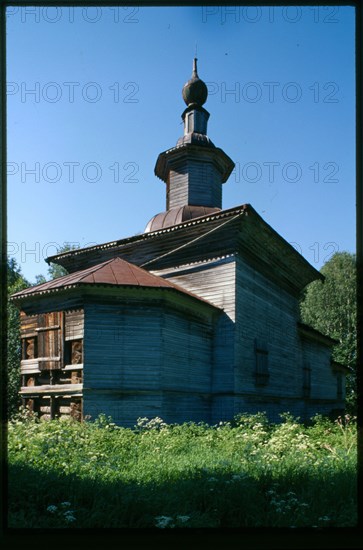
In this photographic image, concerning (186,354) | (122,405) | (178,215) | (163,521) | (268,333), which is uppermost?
(178,215)

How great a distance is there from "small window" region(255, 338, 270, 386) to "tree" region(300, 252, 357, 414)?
14.2m

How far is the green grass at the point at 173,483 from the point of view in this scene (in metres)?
5.00

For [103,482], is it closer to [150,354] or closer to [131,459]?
[131,459]

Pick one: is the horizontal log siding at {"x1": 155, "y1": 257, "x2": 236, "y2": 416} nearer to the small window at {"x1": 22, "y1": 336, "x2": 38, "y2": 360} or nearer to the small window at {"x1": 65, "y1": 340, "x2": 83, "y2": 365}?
the small window at {"x1": 65, "y1": 340, "x2": 83, "y2": 365}

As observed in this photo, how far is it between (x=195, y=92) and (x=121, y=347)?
1331 cm

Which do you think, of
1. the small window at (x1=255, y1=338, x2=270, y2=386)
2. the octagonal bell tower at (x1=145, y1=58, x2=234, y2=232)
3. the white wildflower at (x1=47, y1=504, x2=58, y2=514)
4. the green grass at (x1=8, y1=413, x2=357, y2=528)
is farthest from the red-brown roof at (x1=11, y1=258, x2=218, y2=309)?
the white wildflower at (x1=47, y1=504, x2=58, y2=514)

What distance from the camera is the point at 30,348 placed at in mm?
13758

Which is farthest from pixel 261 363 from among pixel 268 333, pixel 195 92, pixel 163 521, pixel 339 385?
pixel 195 92

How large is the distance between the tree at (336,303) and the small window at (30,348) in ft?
69.7

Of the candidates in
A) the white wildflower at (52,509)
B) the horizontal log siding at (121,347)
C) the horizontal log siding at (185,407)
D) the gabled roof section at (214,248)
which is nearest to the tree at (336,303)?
the gabled roof section at (214,248)

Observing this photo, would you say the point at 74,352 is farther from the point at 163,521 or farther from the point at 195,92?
the point at 195,92

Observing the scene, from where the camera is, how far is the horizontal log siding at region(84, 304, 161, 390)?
40.1 feet

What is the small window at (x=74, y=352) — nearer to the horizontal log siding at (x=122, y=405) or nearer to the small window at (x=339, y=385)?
the horizontal log siding at (x=122, y=405)

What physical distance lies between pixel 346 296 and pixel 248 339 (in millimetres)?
18390
